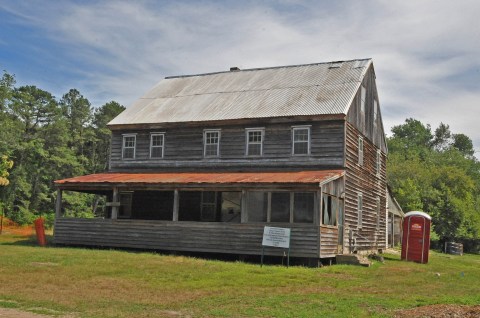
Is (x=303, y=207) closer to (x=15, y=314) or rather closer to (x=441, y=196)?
(x=15, y=314)

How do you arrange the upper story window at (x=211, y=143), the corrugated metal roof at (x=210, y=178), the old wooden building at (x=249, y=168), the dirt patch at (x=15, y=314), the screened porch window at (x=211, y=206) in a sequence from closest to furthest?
the dirt patch at (x=15, y=314) → the corrugated metal roof at (x=210, y=178) → the old wooden building at (x=249, y=168) → the screened porch window at (x=211, y=206) → the upper story window at (x=211, y=143)

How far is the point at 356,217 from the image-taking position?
2766cm

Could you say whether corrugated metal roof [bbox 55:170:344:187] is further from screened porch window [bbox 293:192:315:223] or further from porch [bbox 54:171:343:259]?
screened porch window [bbox 293:192:315:223]

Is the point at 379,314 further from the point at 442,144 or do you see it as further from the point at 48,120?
the point at 442,144

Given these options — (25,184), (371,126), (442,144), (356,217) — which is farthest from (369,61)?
(442,144)

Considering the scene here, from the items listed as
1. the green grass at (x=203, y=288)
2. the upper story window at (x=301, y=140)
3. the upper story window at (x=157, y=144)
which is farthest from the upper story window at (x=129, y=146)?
the green grass at (x=203, y=288)

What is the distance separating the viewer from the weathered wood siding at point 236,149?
84.2ft

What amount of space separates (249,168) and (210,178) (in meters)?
3.08

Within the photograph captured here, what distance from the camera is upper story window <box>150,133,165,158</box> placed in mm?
29641

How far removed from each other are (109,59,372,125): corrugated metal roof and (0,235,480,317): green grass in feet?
30.4

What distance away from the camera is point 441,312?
10914 millimetres

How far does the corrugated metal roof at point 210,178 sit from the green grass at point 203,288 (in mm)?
3750

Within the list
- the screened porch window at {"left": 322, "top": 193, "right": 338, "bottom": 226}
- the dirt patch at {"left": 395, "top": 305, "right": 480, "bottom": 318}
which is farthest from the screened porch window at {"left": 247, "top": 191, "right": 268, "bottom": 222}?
the dirt patch at {"left": 395, "top": 305, "right": 480, "bottom": 318}

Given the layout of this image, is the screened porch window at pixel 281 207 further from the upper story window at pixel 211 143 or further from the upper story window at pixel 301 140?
the upper story window at pixel 211 143
